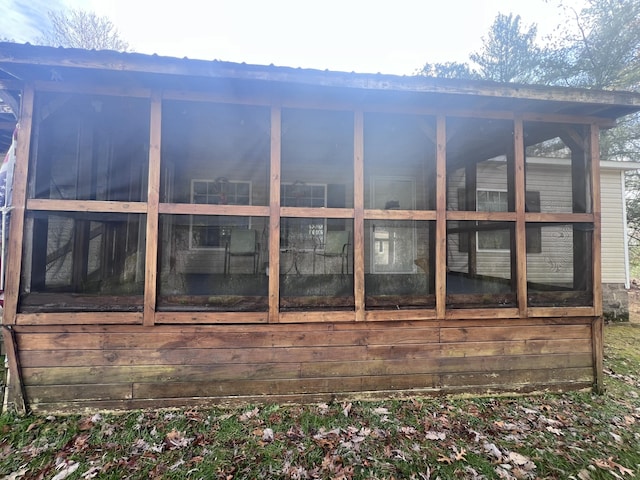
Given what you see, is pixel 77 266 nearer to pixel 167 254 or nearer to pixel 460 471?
pixel 167 254

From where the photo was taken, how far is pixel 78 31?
10430mm

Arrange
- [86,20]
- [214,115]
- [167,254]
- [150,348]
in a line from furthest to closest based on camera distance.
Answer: [86,20], [214,115], [167,254], [150,348]

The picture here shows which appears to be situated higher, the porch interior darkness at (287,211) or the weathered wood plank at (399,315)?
the porch interior darkness at (287,211)

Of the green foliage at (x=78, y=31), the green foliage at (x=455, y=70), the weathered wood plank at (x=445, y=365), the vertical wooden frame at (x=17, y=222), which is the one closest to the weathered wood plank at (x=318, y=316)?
the weathered wood plank at (x=445, y=365)

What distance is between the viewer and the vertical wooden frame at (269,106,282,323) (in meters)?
2.74

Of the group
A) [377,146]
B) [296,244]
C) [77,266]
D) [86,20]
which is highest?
[86,20]

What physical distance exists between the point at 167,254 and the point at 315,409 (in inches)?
82.8

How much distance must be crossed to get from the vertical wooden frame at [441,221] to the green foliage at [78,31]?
1208 cm

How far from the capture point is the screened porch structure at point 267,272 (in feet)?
8.38

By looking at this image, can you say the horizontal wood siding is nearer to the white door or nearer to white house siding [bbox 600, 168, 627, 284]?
the white door

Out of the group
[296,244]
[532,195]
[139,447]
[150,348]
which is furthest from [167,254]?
[532,195]

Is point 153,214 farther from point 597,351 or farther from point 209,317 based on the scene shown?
point 597,351

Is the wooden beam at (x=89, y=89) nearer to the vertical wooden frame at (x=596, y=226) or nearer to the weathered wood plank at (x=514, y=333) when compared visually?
the weathered wood plank at (x=514, y=333)

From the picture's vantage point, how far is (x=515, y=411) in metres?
→ 2.73
